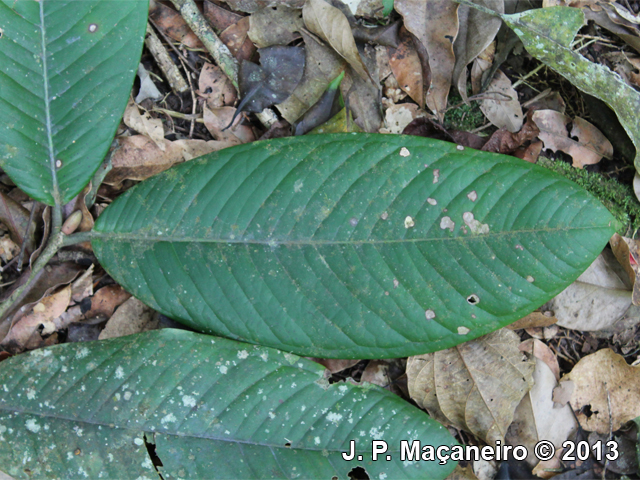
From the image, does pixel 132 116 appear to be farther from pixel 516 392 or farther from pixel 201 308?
pixel 516 392

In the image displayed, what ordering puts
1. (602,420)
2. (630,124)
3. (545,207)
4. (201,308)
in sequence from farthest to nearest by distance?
(602,420) → (630,124) → (201,308) → (545,207)

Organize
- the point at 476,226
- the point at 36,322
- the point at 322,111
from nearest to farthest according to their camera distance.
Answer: the point at 476,226 < the point at 36,322 < the point at 322,111

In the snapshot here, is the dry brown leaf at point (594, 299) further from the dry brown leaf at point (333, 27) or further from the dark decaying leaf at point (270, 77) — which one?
the dark decaying leaf at point (270, 77)

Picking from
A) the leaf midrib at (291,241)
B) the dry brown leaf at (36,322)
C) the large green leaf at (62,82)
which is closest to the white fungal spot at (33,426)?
the dry brown leaf at (36,322)

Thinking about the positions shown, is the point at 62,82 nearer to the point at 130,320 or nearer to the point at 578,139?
the point at 130,320

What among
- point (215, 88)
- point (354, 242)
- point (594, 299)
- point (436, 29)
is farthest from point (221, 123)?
point (594, 299)

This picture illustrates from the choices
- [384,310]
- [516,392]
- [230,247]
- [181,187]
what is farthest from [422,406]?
[181,187]
